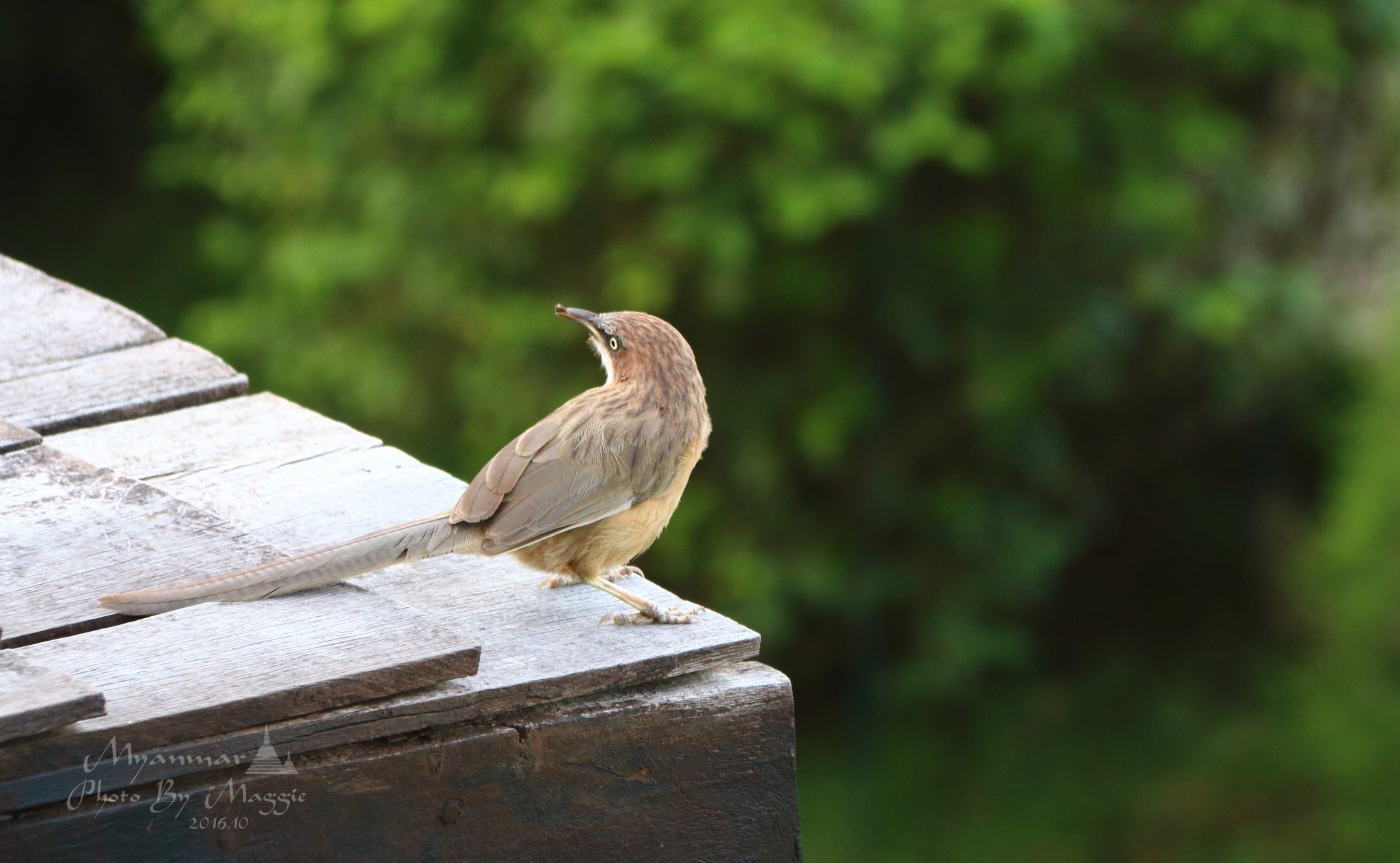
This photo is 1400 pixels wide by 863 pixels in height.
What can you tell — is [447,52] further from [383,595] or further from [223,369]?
[383,595]

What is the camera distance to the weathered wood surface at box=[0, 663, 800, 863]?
68.6 inches

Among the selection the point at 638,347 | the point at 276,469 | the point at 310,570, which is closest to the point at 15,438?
the point at 276,469

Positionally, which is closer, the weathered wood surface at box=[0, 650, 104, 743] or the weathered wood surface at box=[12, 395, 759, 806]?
the weathered wood surface at box=[0, 650, 104, 743]

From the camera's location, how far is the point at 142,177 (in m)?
15.0

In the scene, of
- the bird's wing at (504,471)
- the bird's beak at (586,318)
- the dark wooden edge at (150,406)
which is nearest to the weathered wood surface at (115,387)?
the dark wooden edge at (150,406)

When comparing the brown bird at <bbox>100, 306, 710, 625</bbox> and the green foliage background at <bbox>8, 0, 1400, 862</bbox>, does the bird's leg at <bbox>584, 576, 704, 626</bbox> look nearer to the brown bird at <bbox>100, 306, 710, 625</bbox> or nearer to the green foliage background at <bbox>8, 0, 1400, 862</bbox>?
the brown bird at <bbox>100, 306, 710, 625</bbox>

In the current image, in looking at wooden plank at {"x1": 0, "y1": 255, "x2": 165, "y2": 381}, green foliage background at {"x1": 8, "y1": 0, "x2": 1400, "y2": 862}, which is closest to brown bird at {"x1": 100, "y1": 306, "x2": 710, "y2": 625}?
wooden plank at {"x1": 0, "y1": 255, "x2": 165, "y2": 381}

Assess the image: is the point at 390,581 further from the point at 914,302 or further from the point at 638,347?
the point at 914,302

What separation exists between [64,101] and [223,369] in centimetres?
1310

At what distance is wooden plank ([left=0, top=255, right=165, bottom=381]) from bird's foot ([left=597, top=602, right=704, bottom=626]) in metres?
1.46

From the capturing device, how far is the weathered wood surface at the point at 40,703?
1.57 metres

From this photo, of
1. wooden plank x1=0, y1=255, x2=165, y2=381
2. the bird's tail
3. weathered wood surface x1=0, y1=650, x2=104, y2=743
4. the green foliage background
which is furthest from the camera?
the green foliage background

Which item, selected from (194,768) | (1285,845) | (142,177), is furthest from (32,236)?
(194,768)

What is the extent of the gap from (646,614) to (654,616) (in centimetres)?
2
